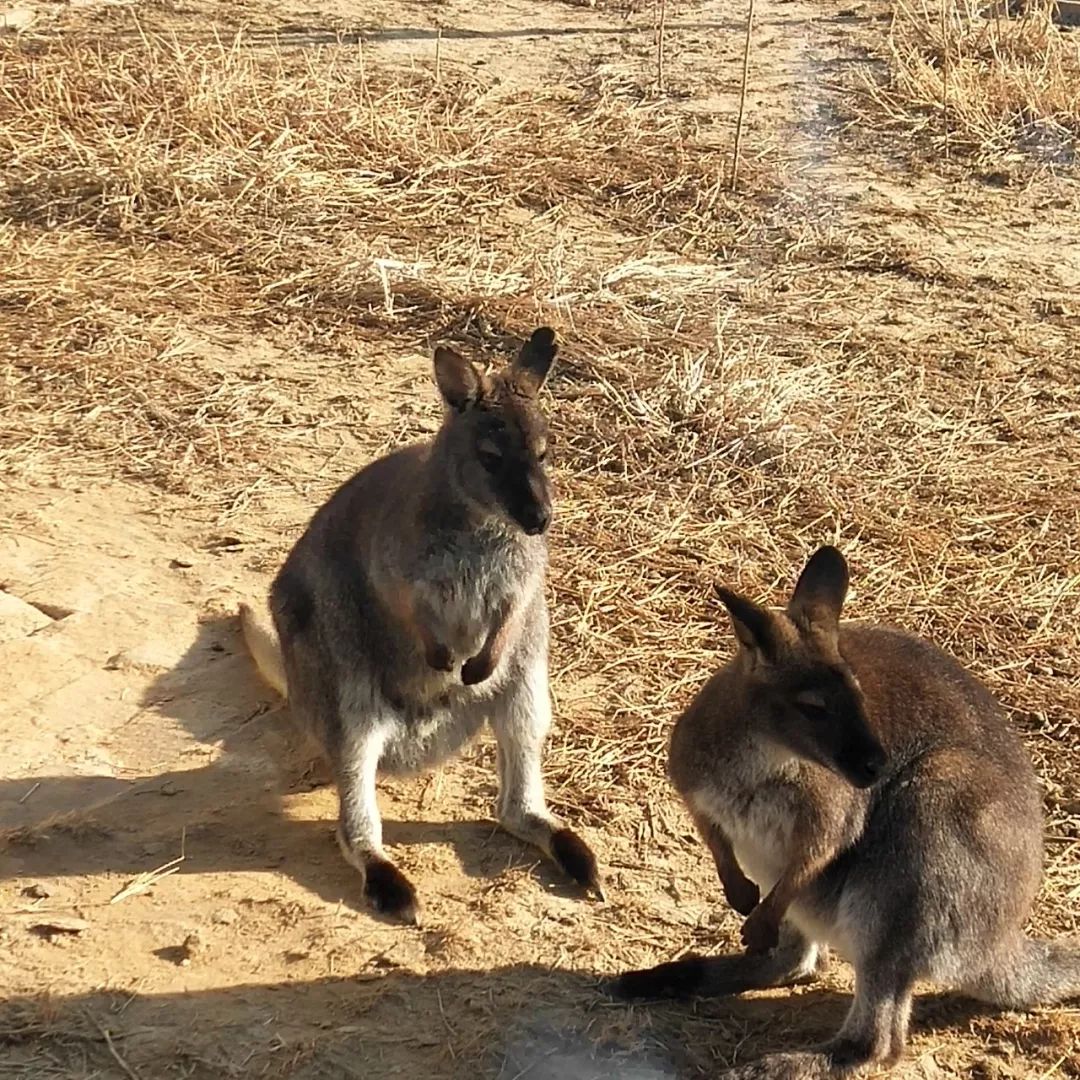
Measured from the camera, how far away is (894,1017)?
323cm

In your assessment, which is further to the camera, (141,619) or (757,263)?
(757,263)

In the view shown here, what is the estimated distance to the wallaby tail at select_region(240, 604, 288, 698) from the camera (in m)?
4.42

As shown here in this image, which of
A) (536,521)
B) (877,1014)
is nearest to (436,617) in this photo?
(536,521)

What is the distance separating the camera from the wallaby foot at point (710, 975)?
3.48 metres

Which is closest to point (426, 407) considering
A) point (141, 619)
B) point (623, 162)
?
point (141, 619)

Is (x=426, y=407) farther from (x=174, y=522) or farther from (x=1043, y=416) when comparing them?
(x=1043, y=416)

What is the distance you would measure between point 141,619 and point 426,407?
1.68 m

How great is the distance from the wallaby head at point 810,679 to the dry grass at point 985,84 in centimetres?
574

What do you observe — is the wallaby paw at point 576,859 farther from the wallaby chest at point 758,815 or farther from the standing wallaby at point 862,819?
the wallaby chest at point 758,815

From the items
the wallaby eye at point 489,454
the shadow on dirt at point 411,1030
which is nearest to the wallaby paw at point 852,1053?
the shadow on dirt at point 411,1030

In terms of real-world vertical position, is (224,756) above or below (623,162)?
below

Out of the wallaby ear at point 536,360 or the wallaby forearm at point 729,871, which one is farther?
the wallaby ear at point 536,360

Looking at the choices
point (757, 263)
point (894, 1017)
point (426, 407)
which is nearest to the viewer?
point (894, 1017)

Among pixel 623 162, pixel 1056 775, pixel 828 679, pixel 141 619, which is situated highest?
pixel 623 162
